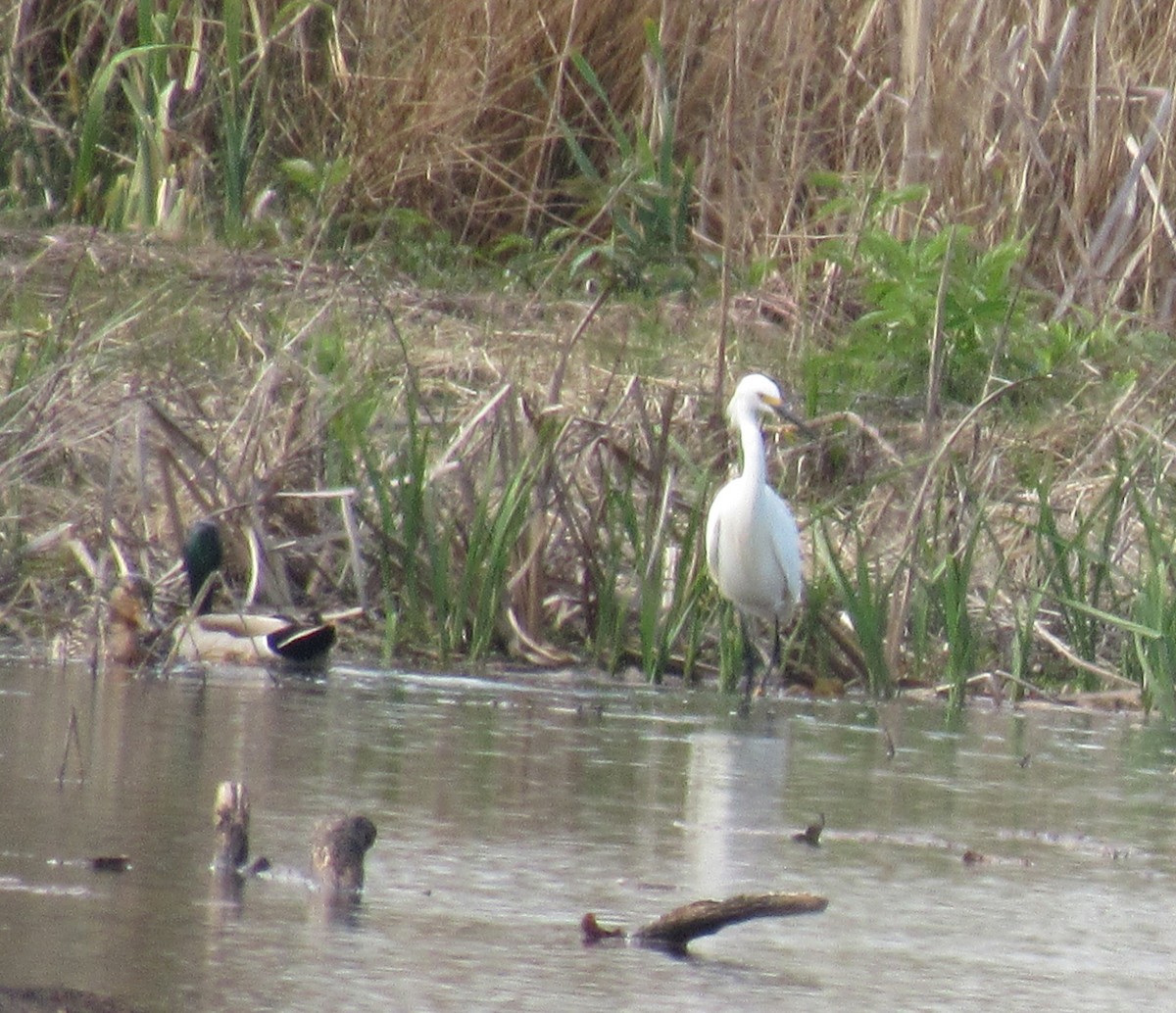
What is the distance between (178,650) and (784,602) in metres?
1.99

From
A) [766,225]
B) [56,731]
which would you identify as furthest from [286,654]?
[766,225]

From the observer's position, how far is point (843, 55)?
995 centimetres

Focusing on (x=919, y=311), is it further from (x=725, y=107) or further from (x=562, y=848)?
(x=562, y=848)

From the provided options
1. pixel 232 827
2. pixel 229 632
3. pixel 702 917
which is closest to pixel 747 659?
pixel 229 632

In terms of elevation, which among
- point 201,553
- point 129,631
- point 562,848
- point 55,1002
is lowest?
point 55,1002

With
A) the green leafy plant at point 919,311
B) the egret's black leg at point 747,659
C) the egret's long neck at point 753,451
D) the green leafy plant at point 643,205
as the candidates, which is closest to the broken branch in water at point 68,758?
the egret's black leg at point 747,659

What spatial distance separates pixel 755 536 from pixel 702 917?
14.1 ft

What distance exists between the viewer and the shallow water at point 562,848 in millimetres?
2947

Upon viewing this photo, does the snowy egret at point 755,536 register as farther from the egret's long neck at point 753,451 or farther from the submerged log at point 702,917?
the submerged log at point 702,917

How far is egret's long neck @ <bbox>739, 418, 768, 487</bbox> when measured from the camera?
7.73m

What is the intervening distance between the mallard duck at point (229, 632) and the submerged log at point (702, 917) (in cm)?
309

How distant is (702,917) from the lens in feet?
10.1

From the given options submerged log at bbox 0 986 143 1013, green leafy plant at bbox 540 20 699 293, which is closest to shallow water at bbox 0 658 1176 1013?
submerged log at bbox 0 986 143 1013

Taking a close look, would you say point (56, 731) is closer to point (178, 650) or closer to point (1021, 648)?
point (178, 650)
